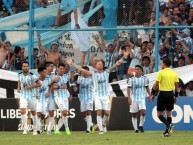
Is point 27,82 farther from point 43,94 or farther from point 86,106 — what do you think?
point 86,106

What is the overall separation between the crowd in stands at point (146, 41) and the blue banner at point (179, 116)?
40cm

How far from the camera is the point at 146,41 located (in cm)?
2641

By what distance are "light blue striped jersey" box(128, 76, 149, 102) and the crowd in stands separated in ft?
2.51

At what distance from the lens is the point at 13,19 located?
1084 inches

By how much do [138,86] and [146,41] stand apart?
5.83 ft

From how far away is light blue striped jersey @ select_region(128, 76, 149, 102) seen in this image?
2528cm

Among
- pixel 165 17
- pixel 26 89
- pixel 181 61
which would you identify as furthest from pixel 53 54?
pixel 181 61

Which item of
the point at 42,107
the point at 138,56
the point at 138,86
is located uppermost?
the point at 138,56

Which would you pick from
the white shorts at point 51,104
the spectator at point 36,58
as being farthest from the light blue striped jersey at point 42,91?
the spectator at point 36,58

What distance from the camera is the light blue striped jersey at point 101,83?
24.6 metres

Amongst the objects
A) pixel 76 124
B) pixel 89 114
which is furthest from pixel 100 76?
pixel 76 124

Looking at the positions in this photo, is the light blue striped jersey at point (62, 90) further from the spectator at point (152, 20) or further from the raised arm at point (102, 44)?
the spectator at point (152, 20)

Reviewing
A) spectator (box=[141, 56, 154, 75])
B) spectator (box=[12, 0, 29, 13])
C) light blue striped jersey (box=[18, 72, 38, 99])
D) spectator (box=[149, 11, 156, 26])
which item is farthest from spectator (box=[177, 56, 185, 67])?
spectator (box=[12, 0, 29, 13])

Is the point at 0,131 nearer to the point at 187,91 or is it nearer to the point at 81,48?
the point at 81,48
